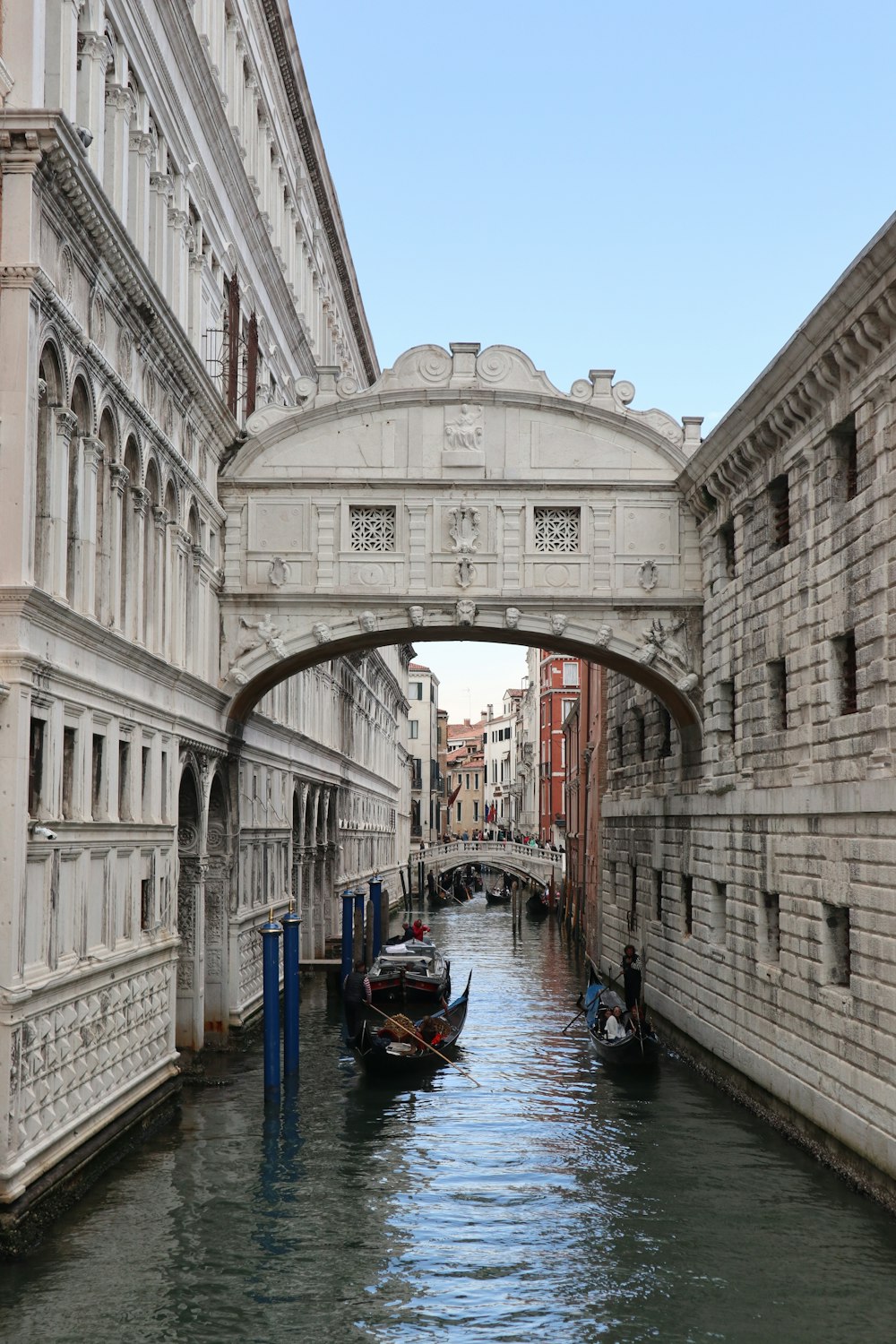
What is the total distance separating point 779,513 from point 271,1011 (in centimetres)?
840

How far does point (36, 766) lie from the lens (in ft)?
40.7

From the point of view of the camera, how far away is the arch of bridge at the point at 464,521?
68.8 ft

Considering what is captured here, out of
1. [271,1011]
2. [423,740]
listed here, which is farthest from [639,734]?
[423,740]

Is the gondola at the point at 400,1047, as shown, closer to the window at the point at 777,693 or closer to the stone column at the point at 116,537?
the window at the point at 777,693

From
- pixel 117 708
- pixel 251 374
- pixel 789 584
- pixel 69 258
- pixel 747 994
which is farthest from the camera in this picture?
pixel 251 374

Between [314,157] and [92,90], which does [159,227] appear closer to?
[92,90]

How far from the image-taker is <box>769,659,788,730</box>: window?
1786cm

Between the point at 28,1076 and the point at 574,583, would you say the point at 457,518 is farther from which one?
the point at 28,1076

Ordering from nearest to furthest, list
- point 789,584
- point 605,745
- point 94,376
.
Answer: point 94,376, point 789,584, point 605,745

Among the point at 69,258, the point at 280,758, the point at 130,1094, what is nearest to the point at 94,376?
the point at 69,258

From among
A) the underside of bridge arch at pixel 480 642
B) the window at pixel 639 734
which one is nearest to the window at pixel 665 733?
the window at pixel 639 734

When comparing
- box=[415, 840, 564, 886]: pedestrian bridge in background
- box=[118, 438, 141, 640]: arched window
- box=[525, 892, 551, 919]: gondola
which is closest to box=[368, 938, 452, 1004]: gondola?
box=[118, 438, 141, 640]: arched window

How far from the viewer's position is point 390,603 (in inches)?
826

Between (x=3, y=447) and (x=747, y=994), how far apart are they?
432 inches
